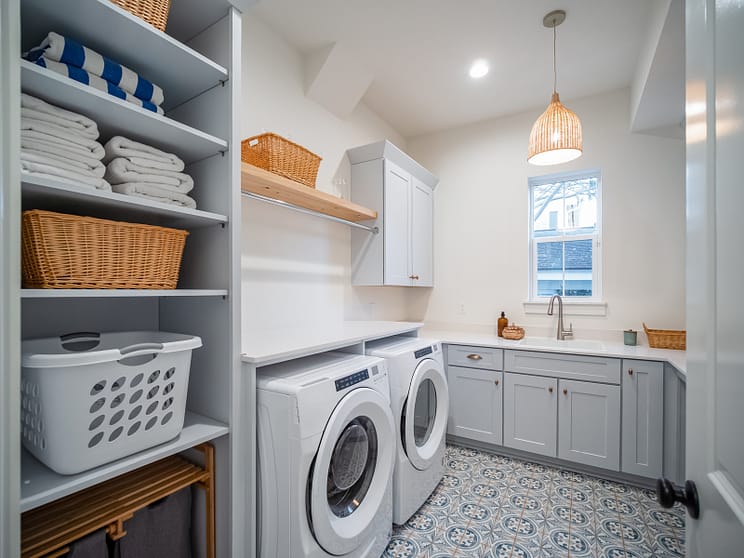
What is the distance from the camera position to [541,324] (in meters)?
3.13

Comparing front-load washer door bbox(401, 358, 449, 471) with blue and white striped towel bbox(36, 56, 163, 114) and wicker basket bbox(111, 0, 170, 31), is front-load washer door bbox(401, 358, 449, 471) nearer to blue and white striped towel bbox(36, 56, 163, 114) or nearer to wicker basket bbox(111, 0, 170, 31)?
blue and white striped towel bbox(36, 56, 163, 114)

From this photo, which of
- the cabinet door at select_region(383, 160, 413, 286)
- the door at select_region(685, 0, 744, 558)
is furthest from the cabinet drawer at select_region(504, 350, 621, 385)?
the door at select_region(685, 0, 744, 558)

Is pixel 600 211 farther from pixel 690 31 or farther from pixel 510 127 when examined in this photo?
pixel 690 31

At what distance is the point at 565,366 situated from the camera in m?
2.49

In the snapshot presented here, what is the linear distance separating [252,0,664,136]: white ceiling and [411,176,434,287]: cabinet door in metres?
0.78

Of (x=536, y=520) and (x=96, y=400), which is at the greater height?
(x=96, y=400)

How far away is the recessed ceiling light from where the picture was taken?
8.36 feet

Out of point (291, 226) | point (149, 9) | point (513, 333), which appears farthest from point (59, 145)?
point (513, 333)

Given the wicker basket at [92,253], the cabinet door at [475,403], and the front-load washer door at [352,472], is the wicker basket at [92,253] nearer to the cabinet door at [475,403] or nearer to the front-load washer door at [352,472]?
the front-load washer door at [352,472]

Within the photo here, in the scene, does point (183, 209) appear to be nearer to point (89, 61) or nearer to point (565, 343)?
point (89, 61)

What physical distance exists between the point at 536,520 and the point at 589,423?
31.4 inches

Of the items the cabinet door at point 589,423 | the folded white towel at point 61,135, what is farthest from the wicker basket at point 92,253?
the cabinet door at point 589,423

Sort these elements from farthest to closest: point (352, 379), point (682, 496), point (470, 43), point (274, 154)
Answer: point (470, 43), point (274, 154), point (352, 379), point (682, 496)

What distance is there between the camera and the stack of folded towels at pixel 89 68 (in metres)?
1.01
